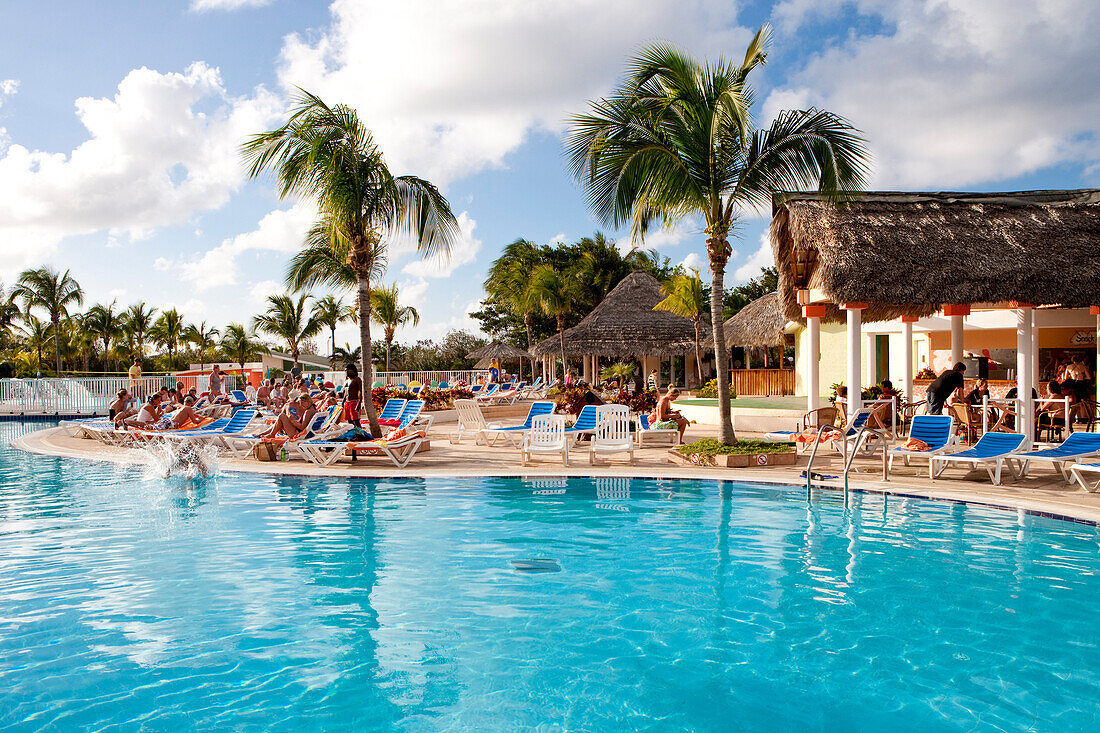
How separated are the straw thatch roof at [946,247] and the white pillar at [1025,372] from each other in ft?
1.37

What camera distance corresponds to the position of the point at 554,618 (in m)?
5.06

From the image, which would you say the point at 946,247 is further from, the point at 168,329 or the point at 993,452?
the point at 168,329

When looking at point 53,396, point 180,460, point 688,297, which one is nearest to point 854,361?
point 180,460

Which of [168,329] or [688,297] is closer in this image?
[688,297]

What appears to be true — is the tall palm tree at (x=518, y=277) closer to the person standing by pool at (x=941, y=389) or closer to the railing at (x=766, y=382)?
the railing at (x=766, y=382)

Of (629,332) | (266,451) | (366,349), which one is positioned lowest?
(266,451)

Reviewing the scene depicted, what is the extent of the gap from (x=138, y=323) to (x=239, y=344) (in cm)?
723

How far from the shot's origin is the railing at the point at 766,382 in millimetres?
25766

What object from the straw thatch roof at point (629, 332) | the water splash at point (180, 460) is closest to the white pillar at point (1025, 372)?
the water splash at point (180, 460)

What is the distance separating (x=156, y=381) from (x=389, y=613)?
22.9 meters

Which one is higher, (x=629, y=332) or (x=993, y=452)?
(x=629, y=332)

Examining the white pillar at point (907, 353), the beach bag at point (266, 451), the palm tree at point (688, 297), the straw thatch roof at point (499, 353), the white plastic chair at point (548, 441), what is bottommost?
the beach bag at point (266, 451)

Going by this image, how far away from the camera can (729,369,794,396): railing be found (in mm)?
25766

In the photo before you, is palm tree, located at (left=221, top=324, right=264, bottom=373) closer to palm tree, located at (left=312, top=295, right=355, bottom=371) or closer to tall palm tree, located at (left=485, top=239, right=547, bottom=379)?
palm tree, located at (left=312, top=295, right=355, bottom=371)
